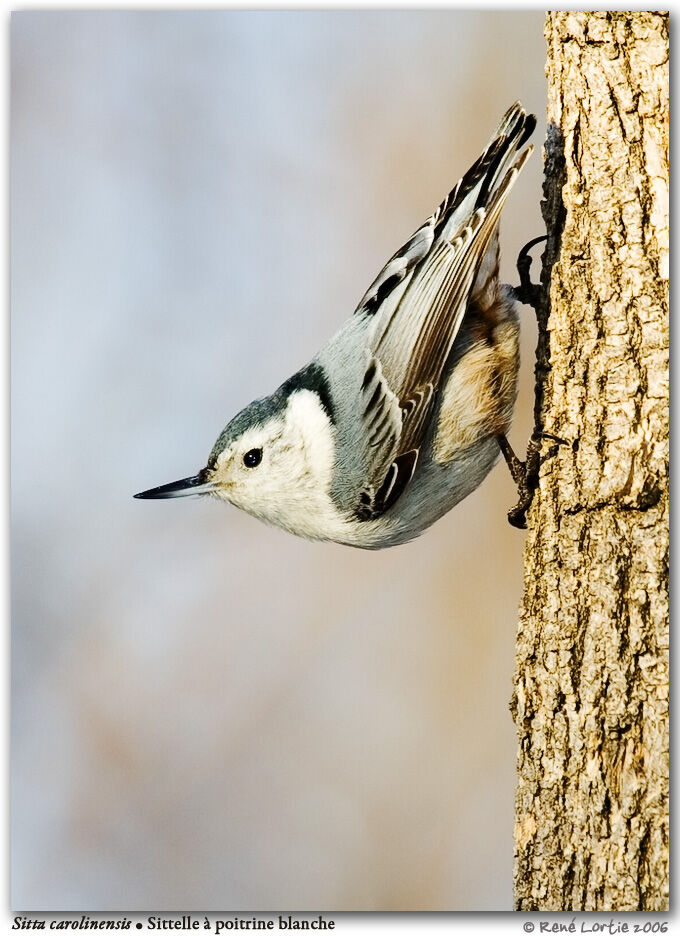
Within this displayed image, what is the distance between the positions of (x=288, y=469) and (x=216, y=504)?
6.6 inches

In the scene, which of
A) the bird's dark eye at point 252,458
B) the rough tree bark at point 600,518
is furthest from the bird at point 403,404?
the rough tree bark at point 600,518

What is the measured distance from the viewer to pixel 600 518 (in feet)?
5.58

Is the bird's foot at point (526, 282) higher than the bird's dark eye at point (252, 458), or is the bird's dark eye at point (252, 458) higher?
the bird's foot at point (526, 282)

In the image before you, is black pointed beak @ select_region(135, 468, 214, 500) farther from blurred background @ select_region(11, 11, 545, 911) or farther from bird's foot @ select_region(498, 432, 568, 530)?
bird's foot @ select_region(498, 432, 568, 530)

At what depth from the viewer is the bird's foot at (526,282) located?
6.14ft

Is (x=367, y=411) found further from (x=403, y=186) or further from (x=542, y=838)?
(x=542, y=838)

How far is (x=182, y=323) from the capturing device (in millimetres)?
1959

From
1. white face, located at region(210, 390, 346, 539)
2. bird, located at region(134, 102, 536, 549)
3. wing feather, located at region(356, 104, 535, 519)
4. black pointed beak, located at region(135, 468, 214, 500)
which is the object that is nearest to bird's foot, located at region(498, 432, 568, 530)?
bird, located at region(134, 102, 536, 549)

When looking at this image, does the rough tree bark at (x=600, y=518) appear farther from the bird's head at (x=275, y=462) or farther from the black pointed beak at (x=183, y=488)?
the black pointed beak at (x=183, y=488)

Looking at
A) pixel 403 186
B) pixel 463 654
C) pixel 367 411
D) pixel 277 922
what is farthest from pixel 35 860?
pixel 403 186

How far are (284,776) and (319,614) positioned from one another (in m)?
0.31

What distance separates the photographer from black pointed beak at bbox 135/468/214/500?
6.35 feet

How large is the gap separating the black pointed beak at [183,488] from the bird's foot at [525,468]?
0.58 meters

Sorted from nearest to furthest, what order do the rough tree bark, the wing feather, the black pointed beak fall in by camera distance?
1. the rough tree bark
2. the wing feather
3. the black pointed beak
